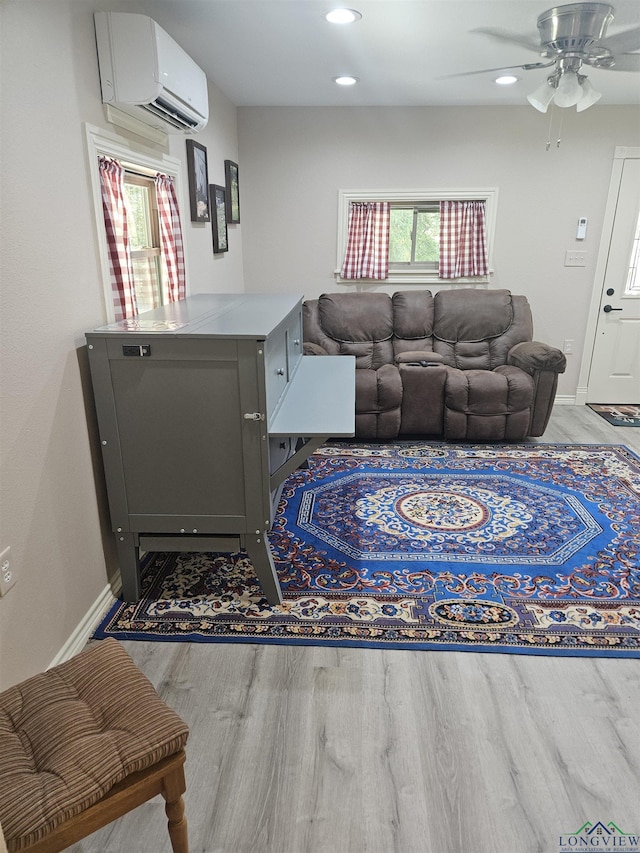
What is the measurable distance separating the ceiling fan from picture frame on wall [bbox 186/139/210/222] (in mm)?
1712

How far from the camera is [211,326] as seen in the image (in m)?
2.18

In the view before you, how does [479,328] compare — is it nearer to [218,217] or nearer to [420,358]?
[420,358]

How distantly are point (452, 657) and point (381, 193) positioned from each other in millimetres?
3935

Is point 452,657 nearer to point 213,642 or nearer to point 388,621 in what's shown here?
point 388,621

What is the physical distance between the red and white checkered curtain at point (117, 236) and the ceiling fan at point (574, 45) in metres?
1.95

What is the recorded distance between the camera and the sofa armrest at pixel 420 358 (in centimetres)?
435

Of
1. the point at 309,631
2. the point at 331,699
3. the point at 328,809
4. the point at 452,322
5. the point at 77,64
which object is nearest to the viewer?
the point at 328,809

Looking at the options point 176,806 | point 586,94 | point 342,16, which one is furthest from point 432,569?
point 342,16

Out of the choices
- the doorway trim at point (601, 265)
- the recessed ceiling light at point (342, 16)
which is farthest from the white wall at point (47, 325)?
the doorway trim at point (601, 265)

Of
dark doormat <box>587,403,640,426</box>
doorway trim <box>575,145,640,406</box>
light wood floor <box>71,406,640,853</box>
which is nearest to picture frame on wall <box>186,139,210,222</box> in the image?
light wood floor <box>71,406,640,853</box>

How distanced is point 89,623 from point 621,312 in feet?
16.0

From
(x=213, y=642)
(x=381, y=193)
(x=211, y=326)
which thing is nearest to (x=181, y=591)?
(x=213, y=642)

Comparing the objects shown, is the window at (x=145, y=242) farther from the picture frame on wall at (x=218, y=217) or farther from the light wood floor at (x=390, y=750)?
the light wood floor at (x=390, y=750)

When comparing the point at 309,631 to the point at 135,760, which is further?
the point at 309,631
